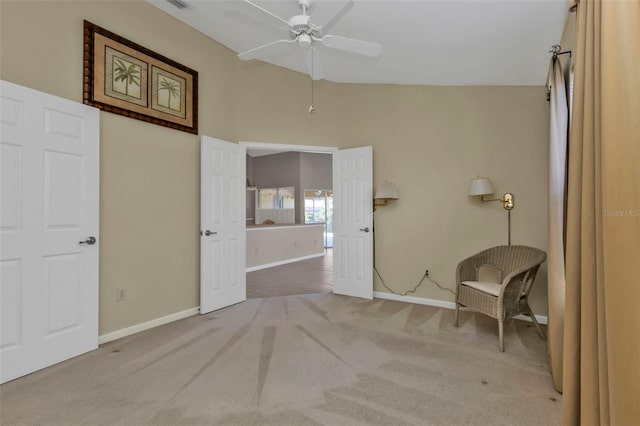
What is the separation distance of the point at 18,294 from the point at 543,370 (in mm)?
3975

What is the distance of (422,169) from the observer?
433cm

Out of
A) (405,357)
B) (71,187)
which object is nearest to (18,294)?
(71,187)

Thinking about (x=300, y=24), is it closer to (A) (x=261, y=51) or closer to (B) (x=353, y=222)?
(A) (x=261, y=51)

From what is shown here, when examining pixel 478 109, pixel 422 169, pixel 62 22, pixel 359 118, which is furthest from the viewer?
pixel 359 118

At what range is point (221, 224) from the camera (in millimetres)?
3996

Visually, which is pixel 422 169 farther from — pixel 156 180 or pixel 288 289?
pixel 156 180

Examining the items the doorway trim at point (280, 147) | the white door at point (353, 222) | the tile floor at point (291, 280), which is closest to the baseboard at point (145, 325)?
the tile floor at point (291, 280)

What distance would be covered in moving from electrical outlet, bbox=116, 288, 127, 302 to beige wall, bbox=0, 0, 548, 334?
0.05 meters

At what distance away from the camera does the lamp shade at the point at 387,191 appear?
4.29 m

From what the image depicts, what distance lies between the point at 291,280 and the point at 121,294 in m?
3.10

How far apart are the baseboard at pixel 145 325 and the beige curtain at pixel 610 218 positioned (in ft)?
11.2

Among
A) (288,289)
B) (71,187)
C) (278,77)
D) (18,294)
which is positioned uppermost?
(278,77)

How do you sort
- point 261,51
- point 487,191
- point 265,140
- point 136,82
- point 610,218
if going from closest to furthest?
point 610,218 → point 261,51 → point 136,82 → point 487,191 → point 265,140

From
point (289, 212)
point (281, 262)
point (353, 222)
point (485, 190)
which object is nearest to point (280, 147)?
point (353, 222)
